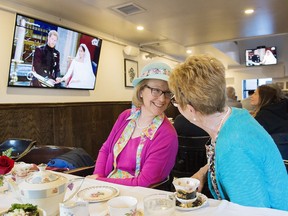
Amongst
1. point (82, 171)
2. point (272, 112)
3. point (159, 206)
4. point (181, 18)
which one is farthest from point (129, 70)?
point (159, 206)

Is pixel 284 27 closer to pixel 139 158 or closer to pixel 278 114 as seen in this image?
pixel 278 114

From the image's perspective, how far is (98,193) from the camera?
1091 millimetres

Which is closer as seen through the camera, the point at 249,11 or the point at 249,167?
the point at 249,167

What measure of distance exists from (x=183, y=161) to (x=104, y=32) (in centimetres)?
308

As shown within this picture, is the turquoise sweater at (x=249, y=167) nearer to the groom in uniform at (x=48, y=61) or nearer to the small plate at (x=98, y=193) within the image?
the small plate at (x=98, y=193)

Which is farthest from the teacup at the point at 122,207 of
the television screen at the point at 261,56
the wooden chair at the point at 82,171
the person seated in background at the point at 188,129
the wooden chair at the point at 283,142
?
the television screen at the point at 261,56

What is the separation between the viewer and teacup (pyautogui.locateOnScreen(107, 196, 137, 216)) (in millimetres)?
778

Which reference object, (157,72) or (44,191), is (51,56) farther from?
(44,191)

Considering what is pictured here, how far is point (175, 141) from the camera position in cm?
161

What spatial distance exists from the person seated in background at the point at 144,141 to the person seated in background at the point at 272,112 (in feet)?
4.78

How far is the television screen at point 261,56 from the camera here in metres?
8.88

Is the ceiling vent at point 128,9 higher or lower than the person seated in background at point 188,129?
higher

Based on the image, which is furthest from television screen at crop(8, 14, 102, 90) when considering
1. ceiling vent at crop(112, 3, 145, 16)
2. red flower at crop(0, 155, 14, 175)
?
red flower at crop(0, 155, 14, 175)

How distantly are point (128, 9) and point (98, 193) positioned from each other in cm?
275
